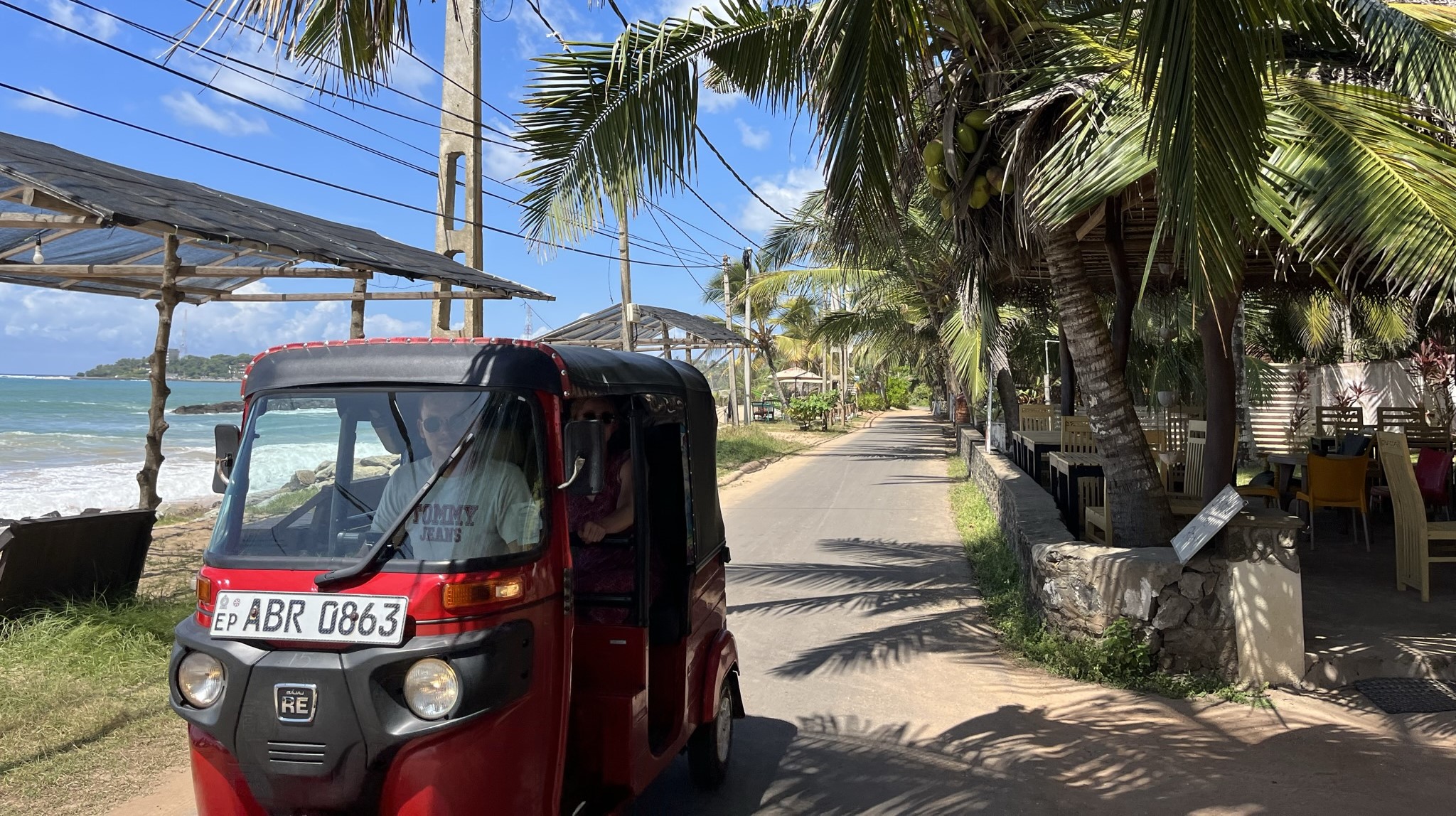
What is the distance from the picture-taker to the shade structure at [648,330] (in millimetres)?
23188

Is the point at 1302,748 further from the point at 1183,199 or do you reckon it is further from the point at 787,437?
the point at 787,437

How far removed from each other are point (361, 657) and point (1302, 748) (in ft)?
15.1

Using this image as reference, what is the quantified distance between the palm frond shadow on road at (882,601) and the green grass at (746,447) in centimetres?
975

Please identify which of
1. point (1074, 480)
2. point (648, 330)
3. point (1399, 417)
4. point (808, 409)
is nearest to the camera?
point (1074, 480)

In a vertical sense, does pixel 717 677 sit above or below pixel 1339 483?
below

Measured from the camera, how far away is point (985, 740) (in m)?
5.15

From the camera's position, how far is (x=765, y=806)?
4359mm

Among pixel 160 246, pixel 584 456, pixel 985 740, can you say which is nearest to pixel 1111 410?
pixel 985 740

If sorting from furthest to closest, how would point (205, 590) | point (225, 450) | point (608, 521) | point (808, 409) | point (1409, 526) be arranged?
point (808, 409) → point (1409, 526) → point (608, 521) → point (225, 450) → point (205, 590)

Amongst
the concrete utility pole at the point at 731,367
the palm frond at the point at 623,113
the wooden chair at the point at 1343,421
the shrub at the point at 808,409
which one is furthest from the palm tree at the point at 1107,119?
the shrub at the point at 808,409

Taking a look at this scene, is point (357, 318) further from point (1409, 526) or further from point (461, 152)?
point (1409, 526)

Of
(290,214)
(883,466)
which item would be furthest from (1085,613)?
(883,466)

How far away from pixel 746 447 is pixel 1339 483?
17.7 m

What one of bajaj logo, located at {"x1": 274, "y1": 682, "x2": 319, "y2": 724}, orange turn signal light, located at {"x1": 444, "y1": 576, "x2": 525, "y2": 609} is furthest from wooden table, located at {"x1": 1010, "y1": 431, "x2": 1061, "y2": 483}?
bajaj logo, located at {"x1": 274, "y1": 682, "x2": 319, "y2": 724}
